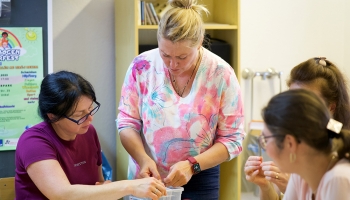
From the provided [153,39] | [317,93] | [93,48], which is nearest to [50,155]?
[317,93]

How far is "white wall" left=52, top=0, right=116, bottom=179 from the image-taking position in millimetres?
2893

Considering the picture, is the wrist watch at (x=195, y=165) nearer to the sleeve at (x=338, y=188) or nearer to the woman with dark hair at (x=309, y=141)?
the woman with dark hair at (x=309, y=141)

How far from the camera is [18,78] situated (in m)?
2.54

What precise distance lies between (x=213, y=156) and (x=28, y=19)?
4.00ft

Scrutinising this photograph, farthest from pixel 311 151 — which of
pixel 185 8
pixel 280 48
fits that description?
pixel 280 48

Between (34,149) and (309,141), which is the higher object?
(309,141)

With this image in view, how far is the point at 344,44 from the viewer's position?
11.8 ft

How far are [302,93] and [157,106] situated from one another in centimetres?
82

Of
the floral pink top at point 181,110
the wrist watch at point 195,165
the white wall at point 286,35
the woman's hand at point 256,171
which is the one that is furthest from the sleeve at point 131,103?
the white wall at point 286,35

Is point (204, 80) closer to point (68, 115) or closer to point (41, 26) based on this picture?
point (68, 115)

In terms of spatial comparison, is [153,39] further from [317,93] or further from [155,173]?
[317,93]

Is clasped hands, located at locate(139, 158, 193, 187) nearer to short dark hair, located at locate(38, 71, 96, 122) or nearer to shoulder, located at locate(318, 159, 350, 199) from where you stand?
short dark hair, located at locate(38, 71, 96, 122)

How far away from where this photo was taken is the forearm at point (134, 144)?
1987 millimetres

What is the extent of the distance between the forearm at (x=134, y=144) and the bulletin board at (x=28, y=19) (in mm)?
754
